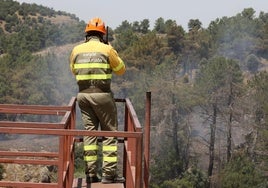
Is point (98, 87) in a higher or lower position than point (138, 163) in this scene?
higher

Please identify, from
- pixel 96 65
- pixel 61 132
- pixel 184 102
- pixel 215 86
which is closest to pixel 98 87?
pixel 96 65

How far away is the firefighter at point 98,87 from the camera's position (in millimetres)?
6066

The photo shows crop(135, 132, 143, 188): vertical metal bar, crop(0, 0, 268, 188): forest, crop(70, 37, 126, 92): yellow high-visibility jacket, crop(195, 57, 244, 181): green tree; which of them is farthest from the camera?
crop(195, 57, 244, 181): green tree

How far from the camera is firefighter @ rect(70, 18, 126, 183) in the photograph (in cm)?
607

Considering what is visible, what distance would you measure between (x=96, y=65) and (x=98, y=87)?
0.23 metres

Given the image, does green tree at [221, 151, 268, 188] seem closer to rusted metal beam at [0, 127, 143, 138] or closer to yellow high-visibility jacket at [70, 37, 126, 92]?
yellow high-visibility jacket at [70, 37, 126, 92]

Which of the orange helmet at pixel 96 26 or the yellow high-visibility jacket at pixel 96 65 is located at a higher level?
the orange helmet at pixel 96 26

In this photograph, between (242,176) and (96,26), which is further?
(242,176)

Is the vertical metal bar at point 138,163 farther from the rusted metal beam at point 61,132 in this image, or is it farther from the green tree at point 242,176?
the green tree at point 242,176

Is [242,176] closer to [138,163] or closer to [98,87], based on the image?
[98,87]

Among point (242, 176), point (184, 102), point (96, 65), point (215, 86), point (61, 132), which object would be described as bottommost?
point (242, 176)

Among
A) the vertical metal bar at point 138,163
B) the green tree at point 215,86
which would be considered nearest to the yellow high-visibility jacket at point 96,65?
the vertical metal bar at point 138,163

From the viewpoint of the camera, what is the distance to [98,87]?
6.10 m

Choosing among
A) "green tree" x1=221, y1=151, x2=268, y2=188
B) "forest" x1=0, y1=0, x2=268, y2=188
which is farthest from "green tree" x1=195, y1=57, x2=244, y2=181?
"green tree" x1=221, y1=151, x2=268, y2=188
